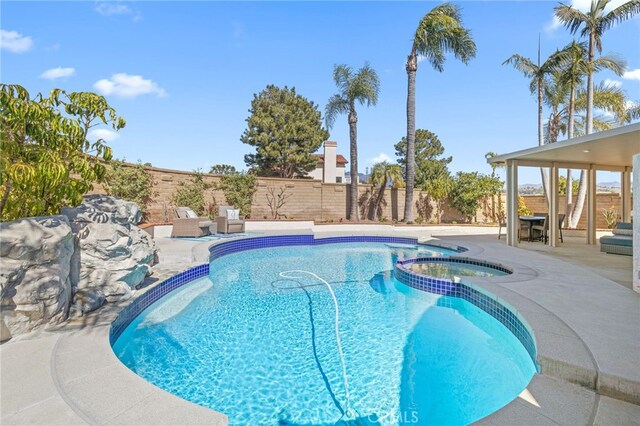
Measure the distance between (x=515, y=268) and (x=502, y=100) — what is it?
11380mm

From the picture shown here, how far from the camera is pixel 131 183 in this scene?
1141cm

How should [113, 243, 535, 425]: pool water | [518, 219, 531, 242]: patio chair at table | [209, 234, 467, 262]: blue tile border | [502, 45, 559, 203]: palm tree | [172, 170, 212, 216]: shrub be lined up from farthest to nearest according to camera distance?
[502, 45, 559, 203]: palm tree < [172, 170, 212, 216]: shrub < [518, 219, 531, 242]: patio chair at table < [209, 234, 467, 262]: blue tile border < [113, 243, 535, 425]: pool water

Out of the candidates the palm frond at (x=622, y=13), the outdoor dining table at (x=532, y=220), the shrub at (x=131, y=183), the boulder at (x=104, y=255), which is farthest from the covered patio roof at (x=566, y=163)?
the shrub at (x=131, y=183)

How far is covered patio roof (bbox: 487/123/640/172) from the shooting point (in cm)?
563

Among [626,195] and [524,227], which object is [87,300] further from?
[626,195]

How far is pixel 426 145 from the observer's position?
32.7 m

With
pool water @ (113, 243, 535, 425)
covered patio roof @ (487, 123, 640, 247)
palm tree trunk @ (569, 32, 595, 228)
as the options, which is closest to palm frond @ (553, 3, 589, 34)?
palm tree trunk @ (569, 32, 595, 228)

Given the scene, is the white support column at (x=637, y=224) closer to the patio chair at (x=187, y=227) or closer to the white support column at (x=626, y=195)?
the white support column at (x=626, y=195)

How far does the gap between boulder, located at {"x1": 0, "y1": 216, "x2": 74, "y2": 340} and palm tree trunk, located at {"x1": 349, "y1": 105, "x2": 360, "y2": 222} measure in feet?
43.5

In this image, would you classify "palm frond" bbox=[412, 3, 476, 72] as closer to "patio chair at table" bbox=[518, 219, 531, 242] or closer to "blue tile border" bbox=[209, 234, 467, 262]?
"patio chair at table" bbox=[518, 219, 531, 242]

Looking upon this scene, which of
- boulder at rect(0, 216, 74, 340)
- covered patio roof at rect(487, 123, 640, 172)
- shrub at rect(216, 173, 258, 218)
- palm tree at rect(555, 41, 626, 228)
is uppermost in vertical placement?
palm tree at rect(555, 41, 626, 228)

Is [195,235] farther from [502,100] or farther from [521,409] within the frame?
[502,100]

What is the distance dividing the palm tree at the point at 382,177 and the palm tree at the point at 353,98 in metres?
1.35

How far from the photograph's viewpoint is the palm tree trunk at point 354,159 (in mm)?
15594
